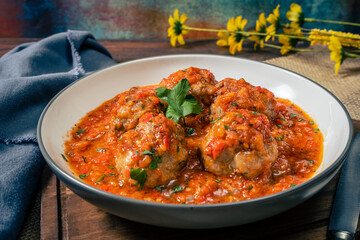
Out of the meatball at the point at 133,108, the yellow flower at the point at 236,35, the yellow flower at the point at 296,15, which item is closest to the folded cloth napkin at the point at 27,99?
the meatball at the point at 133,108

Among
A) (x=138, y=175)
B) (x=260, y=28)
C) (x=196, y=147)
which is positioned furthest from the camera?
(x=260, y=28)

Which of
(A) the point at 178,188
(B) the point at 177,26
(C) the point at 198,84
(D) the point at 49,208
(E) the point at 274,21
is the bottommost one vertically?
(D) the point at 49,208

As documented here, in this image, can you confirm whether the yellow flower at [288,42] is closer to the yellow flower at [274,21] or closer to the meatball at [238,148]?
the yellow flower at [274,21]

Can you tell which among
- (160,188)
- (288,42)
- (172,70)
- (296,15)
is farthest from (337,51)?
(160,188)

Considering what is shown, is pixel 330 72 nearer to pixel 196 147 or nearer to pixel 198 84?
pixel 198 84

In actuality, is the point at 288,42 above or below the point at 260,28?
below

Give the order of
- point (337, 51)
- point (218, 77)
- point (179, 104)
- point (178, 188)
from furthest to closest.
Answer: point (337, 51)
point (218, 77)
point (179, 104)
point (178, 188)
